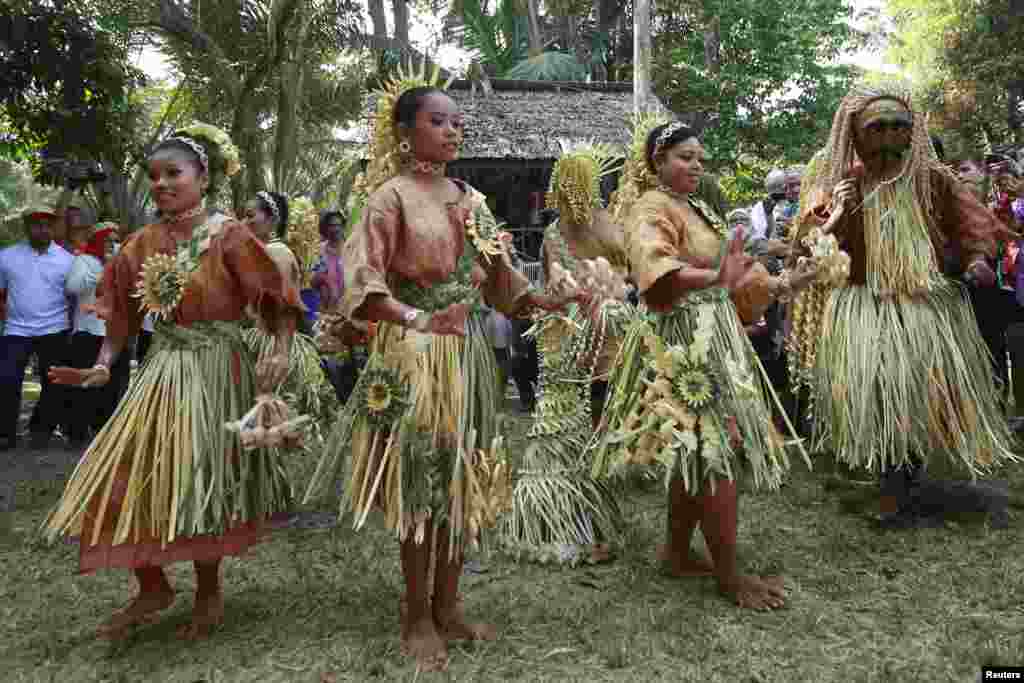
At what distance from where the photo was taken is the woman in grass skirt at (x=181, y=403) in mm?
2684

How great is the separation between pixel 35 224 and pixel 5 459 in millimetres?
1772

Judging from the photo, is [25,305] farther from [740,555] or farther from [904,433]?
[904,433]

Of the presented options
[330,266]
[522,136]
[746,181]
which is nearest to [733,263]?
[330,266]

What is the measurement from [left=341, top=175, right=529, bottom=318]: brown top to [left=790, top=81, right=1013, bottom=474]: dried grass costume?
2025mm

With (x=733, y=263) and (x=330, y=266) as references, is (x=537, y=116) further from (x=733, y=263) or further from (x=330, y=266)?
(x=733, y=263)

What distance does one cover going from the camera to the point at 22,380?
6.45 metres

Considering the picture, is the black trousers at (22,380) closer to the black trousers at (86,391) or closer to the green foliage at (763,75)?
the black trousers at (86,391)

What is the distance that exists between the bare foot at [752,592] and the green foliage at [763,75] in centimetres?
1320

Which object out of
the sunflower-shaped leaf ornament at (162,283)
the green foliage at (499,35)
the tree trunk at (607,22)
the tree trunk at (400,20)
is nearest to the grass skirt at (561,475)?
the sunflower-shaped leaf ornament at (162,283)

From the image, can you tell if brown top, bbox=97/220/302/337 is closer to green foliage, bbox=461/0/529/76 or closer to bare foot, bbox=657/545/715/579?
bare foot, bbox=657/545/715/579

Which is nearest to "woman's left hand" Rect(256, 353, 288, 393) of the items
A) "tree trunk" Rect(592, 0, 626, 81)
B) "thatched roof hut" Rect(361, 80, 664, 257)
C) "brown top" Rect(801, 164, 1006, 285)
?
"brown top" Rect(801, 164, 1006, 285)

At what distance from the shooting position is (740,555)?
3.57 metres

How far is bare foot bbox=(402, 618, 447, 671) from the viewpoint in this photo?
8.41 ft

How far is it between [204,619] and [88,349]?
444cm
